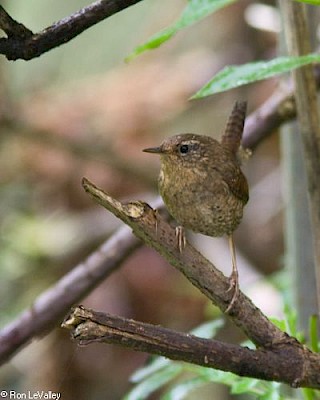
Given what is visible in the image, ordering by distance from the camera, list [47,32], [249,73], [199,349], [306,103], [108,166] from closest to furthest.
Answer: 1. [47,32]
2. [199,349]
3. [249,73]
4. [306,103]
5. [108,166]

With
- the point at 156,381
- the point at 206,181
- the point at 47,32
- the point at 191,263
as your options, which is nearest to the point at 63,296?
the point at 156,381

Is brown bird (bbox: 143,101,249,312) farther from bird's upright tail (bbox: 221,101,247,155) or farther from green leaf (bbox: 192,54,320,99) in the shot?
green leaf (bbox: 192,54,320,99)

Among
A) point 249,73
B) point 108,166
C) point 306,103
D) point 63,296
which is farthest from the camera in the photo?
point 108,166

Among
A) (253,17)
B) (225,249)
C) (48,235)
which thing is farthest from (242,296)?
(48,235)

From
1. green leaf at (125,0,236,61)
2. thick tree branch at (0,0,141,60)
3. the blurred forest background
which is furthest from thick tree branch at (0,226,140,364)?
the blurred forest background

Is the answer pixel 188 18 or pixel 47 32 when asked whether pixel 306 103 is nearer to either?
pixel 188 18

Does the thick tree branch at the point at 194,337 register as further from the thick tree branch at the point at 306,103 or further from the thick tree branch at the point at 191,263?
the thick tree branch at the point at 306,103
